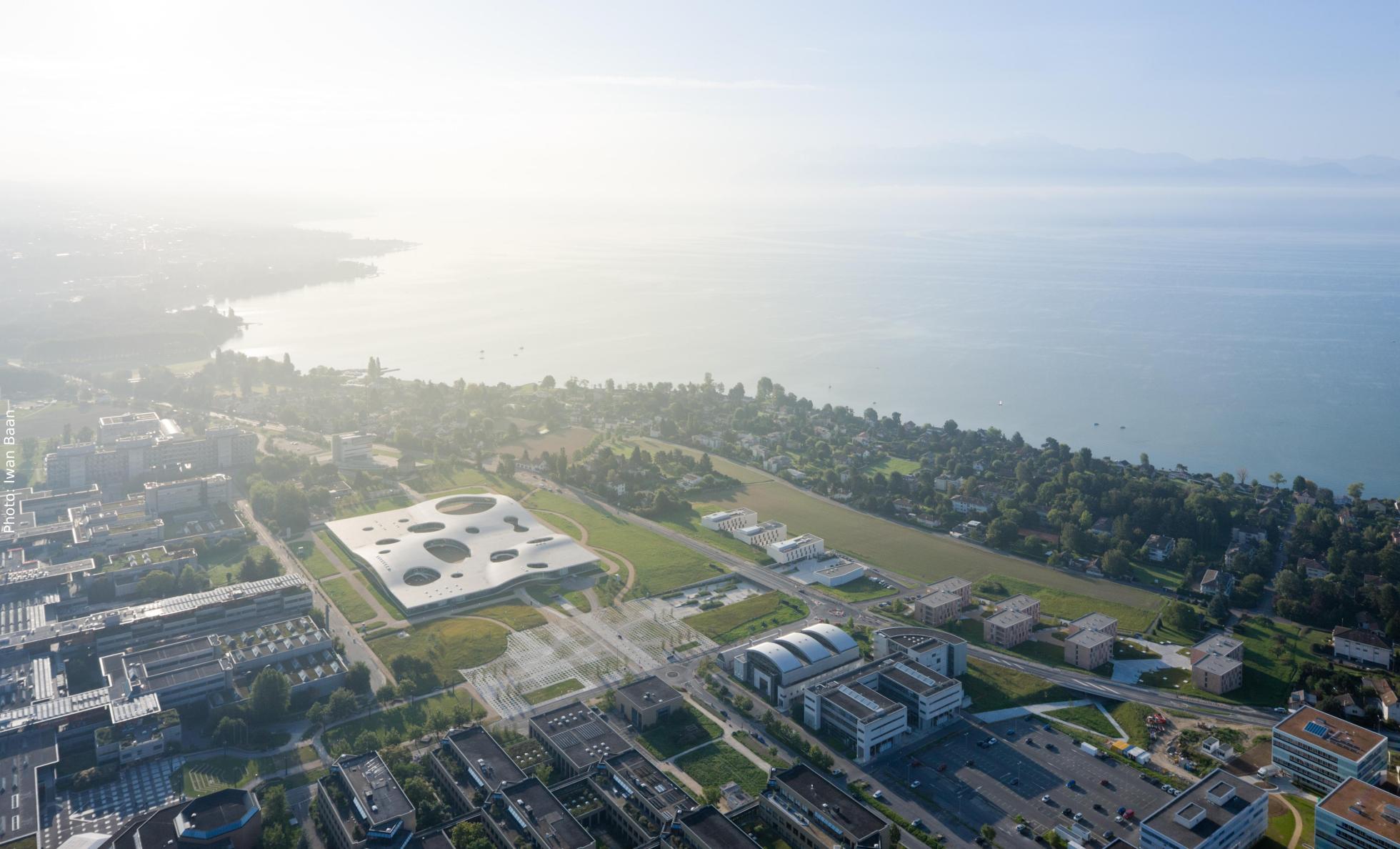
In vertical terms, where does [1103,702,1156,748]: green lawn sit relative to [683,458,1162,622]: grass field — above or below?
above

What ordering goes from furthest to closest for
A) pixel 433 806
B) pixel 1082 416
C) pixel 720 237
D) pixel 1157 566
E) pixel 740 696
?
pixel 720 237, pixel 1082 416, pixel 1157 566, pixel 740 696, pixel 433 806

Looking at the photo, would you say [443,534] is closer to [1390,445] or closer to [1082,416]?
[1082,416]

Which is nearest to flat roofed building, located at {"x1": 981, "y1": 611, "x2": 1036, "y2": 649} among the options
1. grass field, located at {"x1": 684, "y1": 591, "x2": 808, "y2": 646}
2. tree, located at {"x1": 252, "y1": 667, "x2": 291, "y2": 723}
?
grass field, located at {"x1": 684, "y1": 591, "x2": 808, "y2": 646}

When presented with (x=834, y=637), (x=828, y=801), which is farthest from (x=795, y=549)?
(x=828, y=801)

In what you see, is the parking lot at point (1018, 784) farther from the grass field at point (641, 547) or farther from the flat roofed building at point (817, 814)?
the grass field at point (641, 547)

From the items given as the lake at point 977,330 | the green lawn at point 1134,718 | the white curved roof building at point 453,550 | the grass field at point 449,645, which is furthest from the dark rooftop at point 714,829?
the lake at point 977,330

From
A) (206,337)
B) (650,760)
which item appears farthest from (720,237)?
(650,760)

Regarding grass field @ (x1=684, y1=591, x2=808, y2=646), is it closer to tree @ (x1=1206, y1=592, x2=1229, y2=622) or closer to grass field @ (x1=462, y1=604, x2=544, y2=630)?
grass field @ (x1=462, y1=604, x2=544, y2=630)
